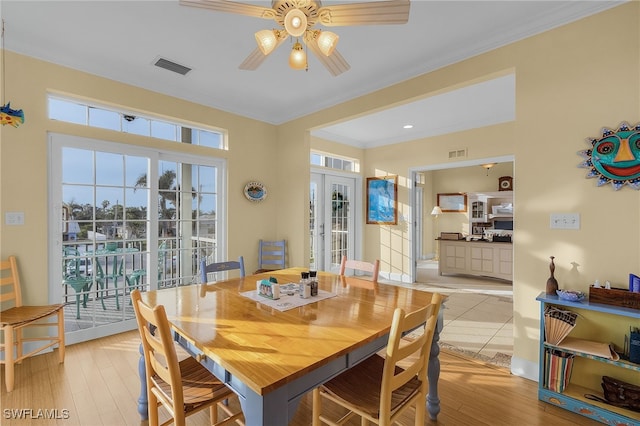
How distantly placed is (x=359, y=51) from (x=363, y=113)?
83 centimetres

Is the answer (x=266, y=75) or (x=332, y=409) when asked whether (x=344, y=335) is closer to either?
(x=332, y=409)

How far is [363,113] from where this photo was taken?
3.38 meters

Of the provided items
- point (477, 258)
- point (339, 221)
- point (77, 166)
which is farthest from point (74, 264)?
point (477, 258)

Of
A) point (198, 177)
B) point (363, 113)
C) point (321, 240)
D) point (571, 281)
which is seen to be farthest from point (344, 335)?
point (321, 240)

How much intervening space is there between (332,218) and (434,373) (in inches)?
160

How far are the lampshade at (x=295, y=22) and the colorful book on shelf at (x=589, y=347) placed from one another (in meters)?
2.56

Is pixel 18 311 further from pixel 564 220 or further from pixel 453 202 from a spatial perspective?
pixel 453 202

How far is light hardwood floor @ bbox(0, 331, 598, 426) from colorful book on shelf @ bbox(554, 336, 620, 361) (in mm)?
430

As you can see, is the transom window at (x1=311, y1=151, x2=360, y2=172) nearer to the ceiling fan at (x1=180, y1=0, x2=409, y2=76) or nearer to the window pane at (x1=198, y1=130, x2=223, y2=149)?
the window pane at (x1=198, y1=130, x2=223, y2=149)

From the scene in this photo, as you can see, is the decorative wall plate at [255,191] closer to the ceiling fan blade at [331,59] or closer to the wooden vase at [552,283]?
the ceiling fan blade at [331,59]

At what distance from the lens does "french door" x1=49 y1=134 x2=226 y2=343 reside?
2.82 metres

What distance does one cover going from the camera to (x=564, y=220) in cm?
212

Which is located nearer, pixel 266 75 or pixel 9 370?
pixel 9 370

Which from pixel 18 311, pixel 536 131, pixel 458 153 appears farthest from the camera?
A: pixel 458 153
